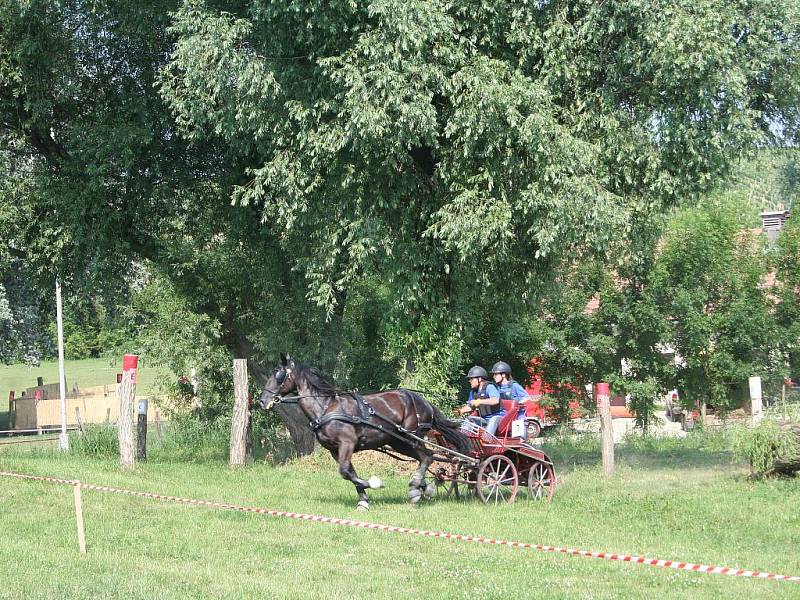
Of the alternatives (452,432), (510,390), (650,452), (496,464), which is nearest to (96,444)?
(452,432)

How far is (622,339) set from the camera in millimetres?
33344

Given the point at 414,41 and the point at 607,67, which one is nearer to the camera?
the point at 414,41

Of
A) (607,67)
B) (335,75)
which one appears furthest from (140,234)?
(607,67)

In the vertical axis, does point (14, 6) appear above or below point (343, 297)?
above

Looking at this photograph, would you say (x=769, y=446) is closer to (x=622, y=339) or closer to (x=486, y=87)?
(x=486, y=87)

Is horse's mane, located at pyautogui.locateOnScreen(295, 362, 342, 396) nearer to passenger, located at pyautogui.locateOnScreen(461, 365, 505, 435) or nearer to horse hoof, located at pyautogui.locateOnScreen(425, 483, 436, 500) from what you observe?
horse hoof, located at pyautogui.locateOnScreen(425, 483, 436, 500)

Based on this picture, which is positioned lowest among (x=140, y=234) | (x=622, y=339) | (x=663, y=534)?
(x=663, y=534)

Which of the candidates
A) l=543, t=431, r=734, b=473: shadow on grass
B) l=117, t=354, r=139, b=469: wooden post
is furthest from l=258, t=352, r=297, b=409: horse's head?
l=543, t=431, r=734, b=473: shadow on grass

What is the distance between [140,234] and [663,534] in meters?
15.0

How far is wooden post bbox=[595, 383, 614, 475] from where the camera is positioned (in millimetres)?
19391

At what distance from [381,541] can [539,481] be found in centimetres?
443

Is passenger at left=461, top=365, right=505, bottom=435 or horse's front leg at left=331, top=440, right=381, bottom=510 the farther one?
passenger at left=461, top=365, right=505, bottom=435

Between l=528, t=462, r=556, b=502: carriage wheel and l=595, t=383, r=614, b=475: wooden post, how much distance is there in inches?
158

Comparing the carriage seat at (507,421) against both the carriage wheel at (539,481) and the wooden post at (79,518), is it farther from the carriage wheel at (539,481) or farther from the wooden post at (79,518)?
the wooden post at (79,518)
